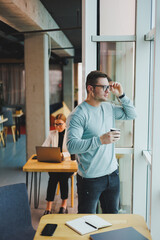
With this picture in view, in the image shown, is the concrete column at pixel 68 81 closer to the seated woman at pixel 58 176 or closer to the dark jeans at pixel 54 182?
the seated woman at pixel 58 176

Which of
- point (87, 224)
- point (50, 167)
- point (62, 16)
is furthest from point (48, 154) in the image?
point (62, 16)

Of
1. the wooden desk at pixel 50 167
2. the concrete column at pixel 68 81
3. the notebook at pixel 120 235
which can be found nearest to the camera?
the notebook at pixel 120 235

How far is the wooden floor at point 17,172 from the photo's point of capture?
445 cm

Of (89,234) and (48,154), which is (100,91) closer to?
(89,234)

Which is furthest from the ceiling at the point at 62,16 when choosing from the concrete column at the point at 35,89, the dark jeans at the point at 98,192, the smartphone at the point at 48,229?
the smartphone at the point at 48,229

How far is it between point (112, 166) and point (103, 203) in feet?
1.15

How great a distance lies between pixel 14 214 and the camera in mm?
2441

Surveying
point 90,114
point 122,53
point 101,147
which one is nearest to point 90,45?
point 122,53

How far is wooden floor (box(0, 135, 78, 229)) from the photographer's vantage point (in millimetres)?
4449

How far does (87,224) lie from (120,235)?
24 centimetres

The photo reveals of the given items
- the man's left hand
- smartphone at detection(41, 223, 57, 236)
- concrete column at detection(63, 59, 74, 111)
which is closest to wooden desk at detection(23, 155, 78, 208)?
the man's left hand

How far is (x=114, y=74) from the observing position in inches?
117

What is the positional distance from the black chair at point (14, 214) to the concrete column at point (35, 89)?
13.8ft

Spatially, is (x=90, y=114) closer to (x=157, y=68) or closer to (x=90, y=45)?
(x=157, y=68)
